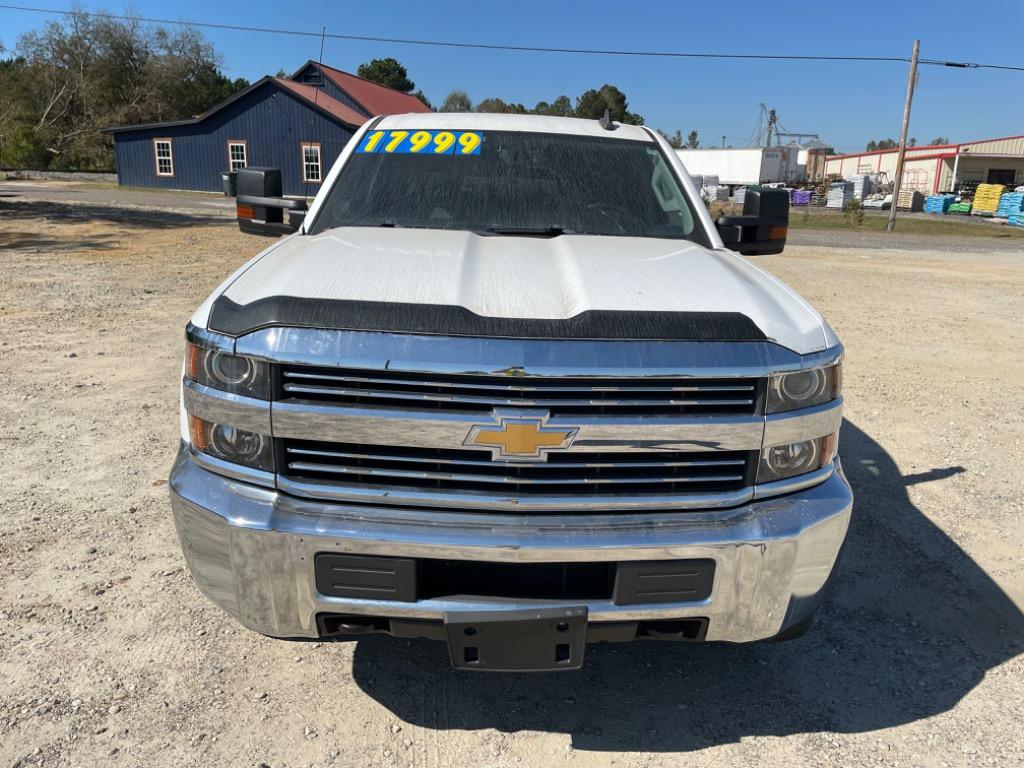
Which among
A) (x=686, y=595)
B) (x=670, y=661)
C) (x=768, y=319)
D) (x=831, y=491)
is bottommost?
Result: (x=670, y=661)

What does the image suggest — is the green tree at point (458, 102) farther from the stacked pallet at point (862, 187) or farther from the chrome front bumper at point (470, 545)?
the chrome front bumper at point (470, 545)

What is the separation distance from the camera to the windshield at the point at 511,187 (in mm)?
3525

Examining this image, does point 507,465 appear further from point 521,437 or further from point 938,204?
point 938,204

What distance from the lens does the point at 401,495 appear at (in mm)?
2174

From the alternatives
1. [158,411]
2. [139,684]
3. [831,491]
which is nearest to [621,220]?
[831,491]

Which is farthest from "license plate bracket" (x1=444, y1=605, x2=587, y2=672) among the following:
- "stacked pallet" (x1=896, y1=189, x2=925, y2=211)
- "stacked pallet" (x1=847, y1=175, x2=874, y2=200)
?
"stacked pallet" (x1=847, y1=175, x2=874, y2=200)

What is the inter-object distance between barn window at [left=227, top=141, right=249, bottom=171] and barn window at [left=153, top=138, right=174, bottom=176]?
11.6ft

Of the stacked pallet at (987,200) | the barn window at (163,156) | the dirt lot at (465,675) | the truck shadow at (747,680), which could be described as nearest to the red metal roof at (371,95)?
the barn window at (163,156)

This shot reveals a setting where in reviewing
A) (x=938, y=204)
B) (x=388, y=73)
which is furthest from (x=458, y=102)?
(x=938, y=204)

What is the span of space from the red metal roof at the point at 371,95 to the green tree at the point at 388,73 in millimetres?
27755

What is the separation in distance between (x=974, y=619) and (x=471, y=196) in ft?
9.40

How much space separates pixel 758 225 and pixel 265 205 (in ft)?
7.81

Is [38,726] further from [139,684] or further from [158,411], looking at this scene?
[158,411]

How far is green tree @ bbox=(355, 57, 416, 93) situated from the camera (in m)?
71.6
